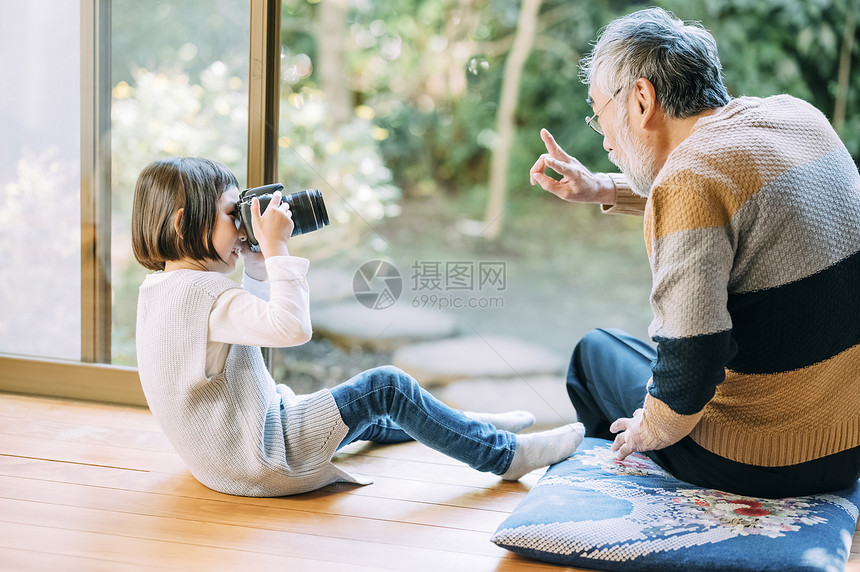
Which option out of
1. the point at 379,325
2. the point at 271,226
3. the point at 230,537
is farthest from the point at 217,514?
the point at 379,325

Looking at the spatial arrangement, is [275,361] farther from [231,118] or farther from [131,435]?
[231,118]

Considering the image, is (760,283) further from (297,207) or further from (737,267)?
(297,207)

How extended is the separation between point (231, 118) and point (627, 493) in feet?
4.11

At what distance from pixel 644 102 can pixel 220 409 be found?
901mm

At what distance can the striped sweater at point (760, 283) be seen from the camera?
1.06 metres

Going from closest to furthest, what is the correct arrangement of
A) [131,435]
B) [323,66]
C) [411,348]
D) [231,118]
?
1. [131,435]
2. [231,118]
3. [411,348]
4. [323,66]

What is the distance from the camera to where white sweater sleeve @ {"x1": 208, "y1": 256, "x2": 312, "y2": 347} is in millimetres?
1231

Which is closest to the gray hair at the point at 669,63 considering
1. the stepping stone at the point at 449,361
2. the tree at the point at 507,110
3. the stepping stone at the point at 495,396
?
the stepping stone at the point at 495,396

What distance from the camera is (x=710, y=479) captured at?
1.27m

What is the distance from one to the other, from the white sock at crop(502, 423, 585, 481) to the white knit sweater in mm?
344

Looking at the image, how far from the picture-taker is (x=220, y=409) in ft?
4.27

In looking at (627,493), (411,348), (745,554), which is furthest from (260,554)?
(411,348)

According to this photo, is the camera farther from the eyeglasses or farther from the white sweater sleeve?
Answer: the eyeglasses

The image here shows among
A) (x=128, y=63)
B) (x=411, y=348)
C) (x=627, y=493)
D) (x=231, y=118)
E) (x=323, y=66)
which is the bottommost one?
(x=411, y=348)
